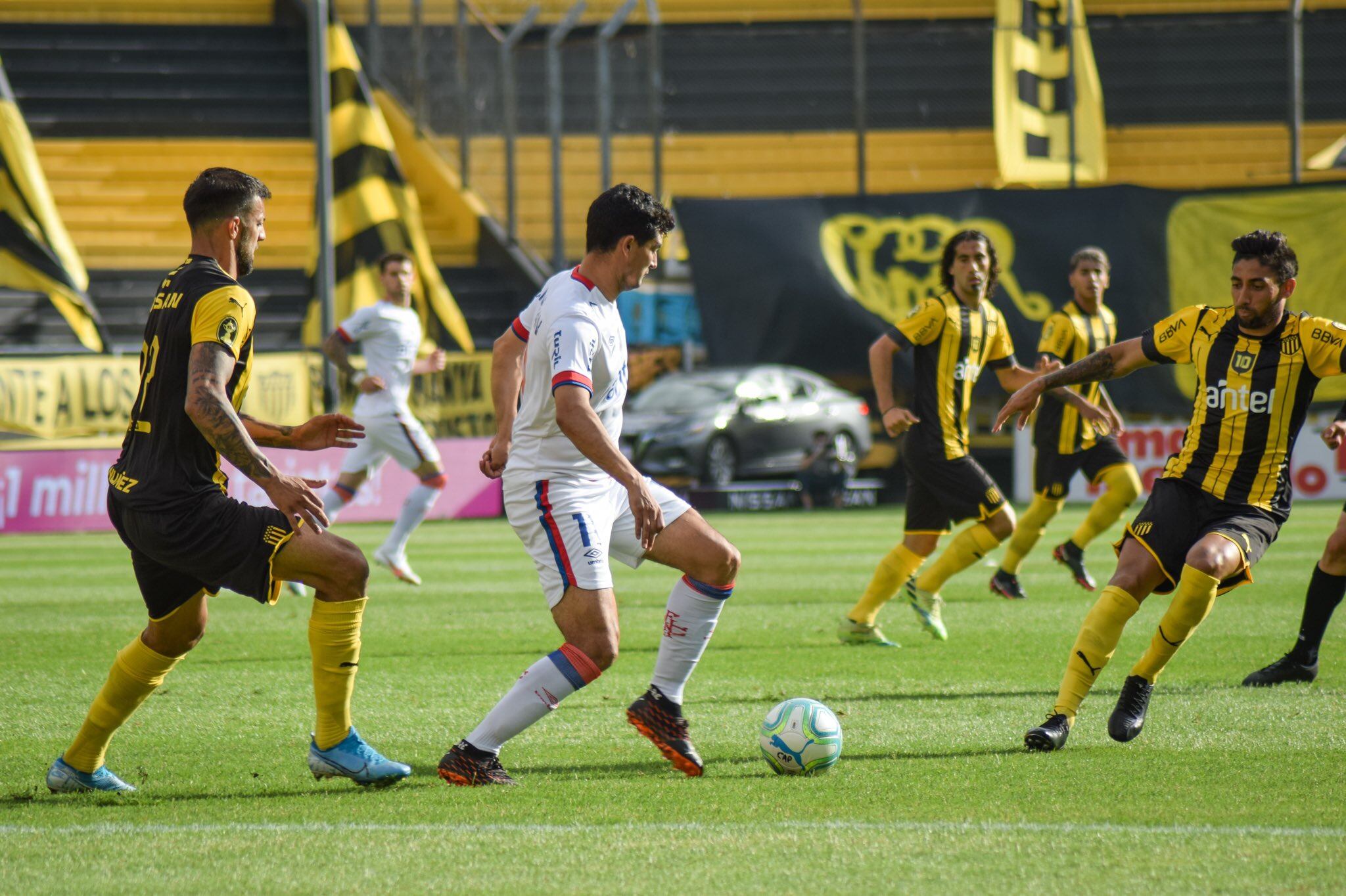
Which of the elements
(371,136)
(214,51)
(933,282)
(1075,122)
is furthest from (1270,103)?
(214,51)

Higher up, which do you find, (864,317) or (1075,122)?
(1075,122)

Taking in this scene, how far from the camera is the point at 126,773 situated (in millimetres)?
5598

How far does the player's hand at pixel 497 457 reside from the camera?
5.84m

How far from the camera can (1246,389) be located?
20.0ft

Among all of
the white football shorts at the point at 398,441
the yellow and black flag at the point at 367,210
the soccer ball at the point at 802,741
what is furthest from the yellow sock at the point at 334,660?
the yellow and black flag at the point at 367,210

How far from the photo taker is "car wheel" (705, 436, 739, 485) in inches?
845

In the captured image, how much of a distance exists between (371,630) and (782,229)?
559 inches

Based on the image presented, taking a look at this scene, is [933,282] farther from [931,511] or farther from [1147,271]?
[931,511]

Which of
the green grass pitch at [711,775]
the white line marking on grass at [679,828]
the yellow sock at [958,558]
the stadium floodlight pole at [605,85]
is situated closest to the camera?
the green grass pitch at [711,775]

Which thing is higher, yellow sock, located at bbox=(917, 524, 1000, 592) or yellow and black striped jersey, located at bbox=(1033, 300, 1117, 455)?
yellow and black striped jersey, located at bbox=(1033, 300, 1117, 455)

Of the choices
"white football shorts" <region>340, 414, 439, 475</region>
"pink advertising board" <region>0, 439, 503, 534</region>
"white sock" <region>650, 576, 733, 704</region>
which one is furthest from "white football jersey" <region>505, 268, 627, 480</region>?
"pink advertising board" <region>0, 439, 503, 534</region>

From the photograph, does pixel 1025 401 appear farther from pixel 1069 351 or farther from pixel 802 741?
pixel 1069 351

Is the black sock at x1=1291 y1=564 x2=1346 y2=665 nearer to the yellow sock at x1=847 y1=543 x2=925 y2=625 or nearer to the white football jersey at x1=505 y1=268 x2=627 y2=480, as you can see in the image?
the yellow sock at x1=847 y1=543 x2=925 y2=625

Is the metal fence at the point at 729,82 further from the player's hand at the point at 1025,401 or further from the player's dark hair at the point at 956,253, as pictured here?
the player's hand at the point at 1025,401
